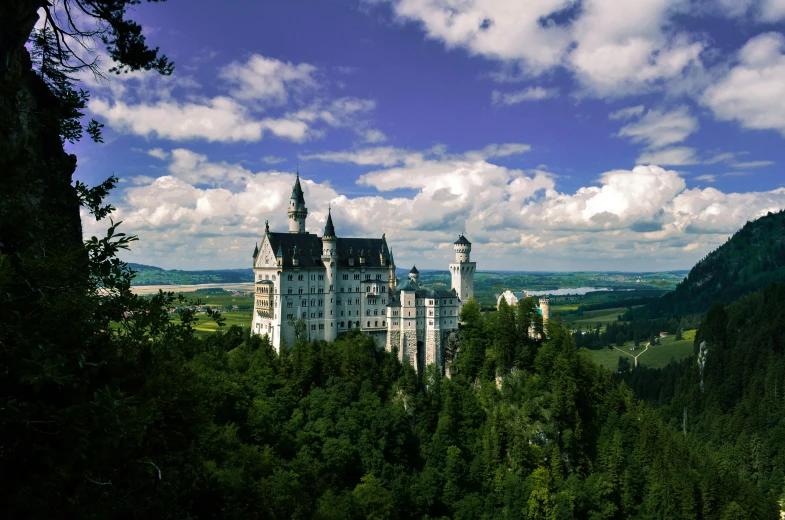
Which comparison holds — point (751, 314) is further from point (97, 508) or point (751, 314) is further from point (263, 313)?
point (97, 508)

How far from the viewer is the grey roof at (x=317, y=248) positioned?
7878cm

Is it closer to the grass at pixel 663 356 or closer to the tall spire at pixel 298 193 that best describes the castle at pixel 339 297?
the tall spire at pixel 298 193

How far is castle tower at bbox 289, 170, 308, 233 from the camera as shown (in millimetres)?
86800

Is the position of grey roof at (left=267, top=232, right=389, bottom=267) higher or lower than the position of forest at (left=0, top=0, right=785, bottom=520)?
higher

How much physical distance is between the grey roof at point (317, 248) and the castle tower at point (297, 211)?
4712mm

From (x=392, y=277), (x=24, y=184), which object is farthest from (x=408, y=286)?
(x=24, y=184)

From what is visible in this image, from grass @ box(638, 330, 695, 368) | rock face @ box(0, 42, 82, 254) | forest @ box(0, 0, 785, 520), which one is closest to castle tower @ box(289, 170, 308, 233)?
forest @ box(0, 0, 785, 520)

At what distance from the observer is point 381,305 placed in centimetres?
8444

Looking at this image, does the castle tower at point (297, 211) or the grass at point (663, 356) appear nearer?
the castle tower at point (297, 211)

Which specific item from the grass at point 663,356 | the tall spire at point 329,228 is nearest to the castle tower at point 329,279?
the tall spire at point 329,228

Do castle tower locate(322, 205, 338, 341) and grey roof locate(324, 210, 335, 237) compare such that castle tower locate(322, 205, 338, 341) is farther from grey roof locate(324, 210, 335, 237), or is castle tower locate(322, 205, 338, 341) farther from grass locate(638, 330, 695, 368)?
grass locate(638, 330, 695, 368)

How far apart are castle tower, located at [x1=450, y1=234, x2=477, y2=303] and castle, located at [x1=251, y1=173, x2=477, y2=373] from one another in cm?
453

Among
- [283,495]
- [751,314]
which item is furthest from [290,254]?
[751,314]

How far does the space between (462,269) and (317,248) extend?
25.2 metres
